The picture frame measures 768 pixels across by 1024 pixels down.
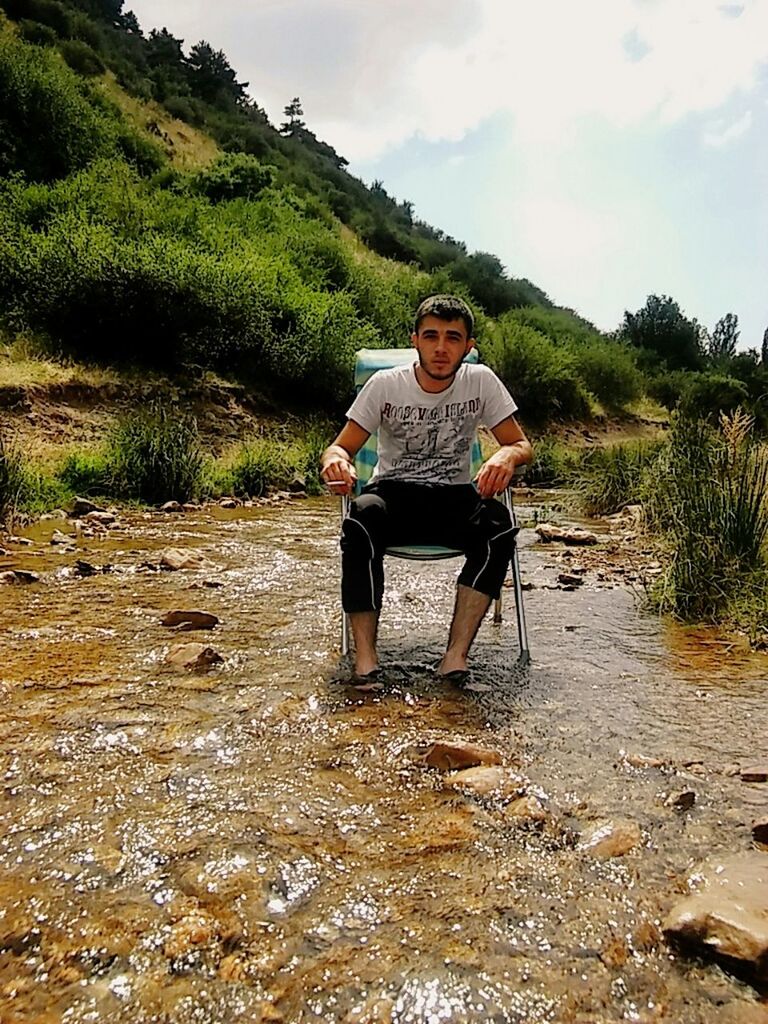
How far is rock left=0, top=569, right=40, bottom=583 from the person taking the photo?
4.46m

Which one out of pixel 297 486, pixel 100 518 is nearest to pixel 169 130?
pixel 297 486

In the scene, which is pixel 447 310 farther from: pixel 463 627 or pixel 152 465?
pixel 152 465

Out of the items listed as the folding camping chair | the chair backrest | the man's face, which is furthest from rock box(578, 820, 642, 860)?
the chair backrest

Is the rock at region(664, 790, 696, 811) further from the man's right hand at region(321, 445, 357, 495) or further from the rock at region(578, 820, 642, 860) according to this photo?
the man's right hand at region(321, 445, 357, 495)

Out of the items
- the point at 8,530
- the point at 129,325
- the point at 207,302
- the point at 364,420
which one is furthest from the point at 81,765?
the point at 207,302

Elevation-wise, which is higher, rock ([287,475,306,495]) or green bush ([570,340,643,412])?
green bush ([570,340,643,412])

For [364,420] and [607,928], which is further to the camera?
[364,420]

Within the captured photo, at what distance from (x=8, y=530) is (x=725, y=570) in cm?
518

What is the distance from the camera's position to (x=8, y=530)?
6.14 m

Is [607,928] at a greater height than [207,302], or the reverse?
[207,302]

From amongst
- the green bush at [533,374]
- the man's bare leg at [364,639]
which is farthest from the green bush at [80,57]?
the man's bare leg at [364,639]

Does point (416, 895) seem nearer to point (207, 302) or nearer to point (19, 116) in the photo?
point (207, 302)

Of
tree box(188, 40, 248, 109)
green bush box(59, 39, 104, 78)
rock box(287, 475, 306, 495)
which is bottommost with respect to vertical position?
rock box(287, 475, 306, 495)

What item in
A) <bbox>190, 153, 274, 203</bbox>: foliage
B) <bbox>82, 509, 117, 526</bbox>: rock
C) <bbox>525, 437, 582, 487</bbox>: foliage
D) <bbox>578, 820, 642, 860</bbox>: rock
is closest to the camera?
<bbox>578, 820, 642, 860</bbox>: rock
